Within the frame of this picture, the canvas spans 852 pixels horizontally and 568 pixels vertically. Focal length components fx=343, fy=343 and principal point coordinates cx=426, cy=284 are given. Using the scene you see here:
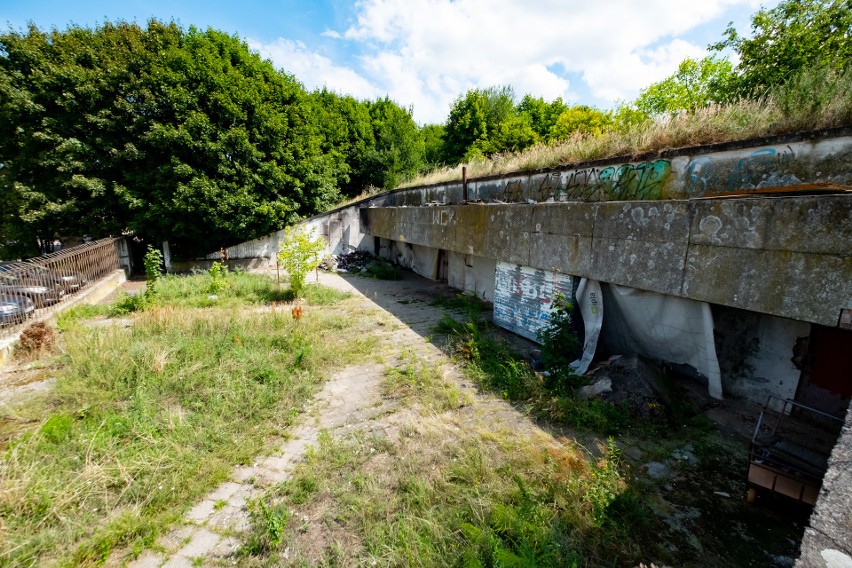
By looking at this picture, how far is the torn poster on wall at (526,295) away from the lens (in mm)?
6078

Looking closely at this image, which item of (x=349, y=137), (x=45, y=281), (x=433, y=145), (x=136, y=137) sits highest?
(x=433, y=145)

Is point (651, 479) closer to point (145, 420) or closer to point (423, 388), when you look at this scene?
point (423, 388)

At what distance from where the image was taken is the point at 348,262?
15656 mm

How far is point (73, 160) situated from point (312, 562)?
15782 millimetres

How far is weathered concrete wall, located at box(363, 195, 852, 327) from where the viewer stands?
10.5 feet

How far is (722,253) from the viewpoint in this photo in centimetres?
382

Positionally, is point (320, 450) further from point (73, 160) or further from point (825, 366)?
point (73, 160)

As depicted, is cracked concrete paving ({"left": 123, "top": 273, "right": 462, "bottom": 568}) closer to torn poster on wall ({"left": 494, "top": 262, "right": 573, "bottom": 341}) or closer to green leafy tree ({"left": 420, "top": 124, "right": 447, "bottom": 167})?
torn poster on wall ({"left": 494, "top": 262, "right": 573, "bottom": 341})

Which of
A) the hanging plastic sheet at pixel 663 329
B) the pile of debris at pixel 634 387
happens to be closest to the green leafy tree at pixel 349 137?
the hanging plastic sheet at pixel 663 329

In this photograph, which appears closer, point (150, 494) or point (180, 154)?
point (150, 494)

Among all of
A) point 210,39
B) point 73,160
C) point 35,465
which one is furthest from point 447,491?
point 210,39

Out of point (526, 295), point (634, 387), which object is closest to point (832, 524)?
point (634, 387)

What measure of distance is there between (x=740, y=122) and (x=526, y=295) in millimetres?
4070

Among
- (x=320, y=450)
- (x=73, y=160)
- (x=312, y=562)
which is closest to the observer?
(x=312, y=562)
